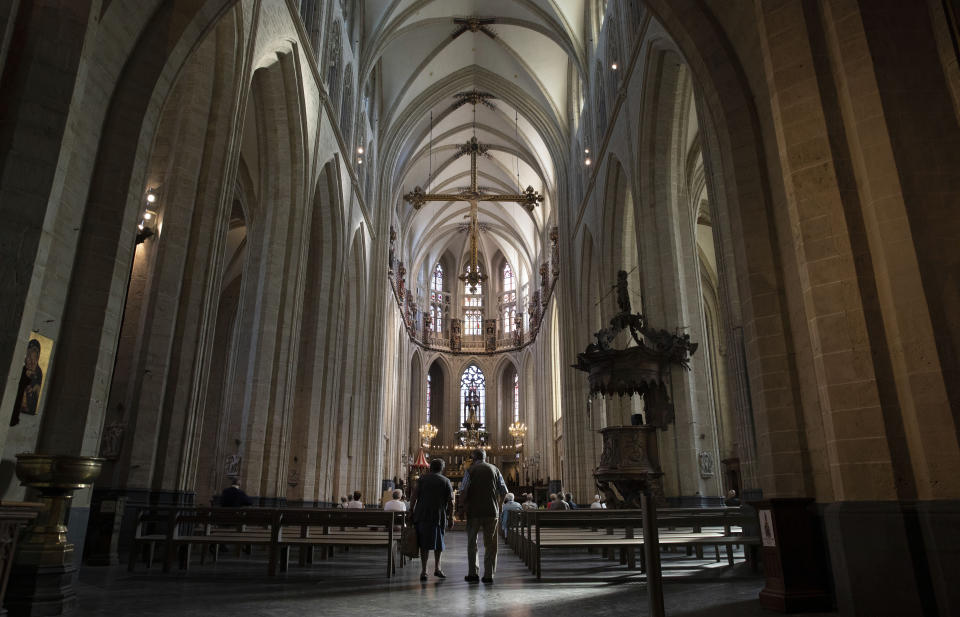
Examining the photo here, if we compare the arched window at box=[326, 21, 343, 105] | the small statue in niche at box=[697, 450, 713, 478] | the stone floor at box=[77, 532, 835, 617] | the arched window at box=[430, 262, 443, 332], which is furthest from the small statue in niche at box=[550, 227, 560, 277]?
the stone floor at box=[77, 532, 835, 617]

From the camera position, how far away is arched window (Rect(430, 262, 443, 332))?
37.3 meters

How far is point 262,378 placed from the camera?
11.5 m

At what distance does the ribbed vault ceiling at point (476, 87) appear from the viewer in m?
18.7

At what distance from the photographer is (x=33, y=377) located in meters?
4.77

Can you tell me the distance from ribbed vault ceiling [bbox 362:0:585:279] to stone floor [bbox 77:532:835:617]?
1515 centimetres

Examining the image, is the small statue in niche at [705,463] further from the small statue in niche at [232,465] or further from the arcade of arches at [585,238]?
the small statue in niche at [232,465]

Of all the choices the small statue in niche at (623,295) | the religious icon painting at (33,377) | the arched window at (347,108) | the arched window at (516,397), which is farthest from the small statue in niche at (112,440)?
the arched window at (516,397)

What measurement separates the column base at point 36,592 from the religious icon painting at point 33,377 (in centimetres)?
120

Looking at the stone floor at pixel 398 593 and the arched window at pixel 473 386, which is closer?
the stone floor at pixel 398 593

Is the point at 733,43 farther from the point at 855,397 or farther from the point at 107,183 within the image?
the point at 107,183

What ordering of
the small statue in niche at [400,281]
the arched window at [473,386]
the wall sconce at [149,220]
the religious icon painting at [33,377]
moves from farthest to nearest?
the arched window at [473,386] < the small statue in niche at [400,281] < the wall sconce at [149,220] < the religious icon painting at [33,377]

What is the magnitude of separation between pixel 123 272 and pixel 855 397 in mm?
5808

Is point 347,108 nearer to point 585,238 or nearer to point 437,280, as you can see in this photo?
point 585,238

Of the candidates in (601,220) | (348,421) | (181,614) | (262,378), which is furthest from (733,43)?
(348,421)
